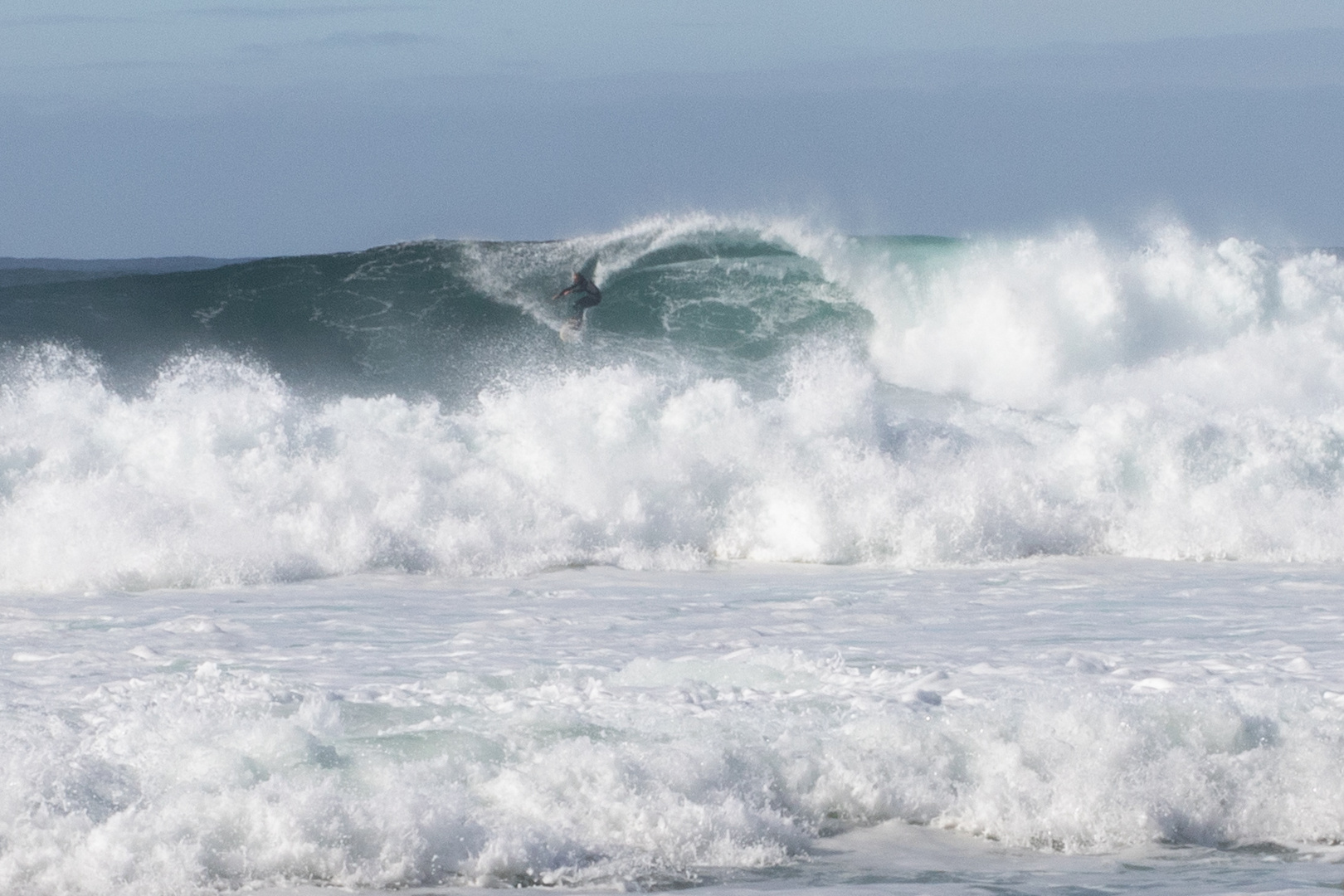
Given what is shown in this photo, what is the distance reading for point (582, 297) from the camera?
18219 mm

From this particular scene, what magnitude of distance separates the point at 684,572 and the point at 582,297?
7.69 meters

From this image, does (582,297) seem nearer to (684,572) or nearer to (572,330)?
(572,330)

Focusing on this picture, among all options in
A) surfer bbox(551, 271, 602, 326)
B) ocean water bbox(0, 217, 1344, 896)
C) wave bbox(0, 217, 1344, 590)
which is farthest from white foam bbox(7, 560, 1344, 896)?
surfer bbox(551, 271, 602, 326)

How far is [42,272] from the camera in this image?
26.2 meters

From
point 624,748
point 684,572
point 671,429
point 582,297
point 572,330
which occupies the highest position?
point 582,297

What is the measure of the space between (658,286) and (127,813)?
14910 mm

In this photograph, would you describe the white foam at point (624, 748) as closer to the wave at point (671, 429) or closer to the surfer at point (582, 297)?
the wave at point (671, 429)

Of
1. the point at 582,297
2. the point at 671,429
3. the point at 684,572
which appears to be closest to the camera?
the point at 684,572

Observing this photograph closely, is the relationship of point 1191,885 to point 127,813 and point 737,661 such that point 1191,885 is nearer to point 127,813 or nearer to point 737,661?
point 737,661

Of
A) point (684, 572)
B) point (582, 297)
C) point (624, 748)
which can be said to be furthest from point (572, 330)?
point (624, 748)

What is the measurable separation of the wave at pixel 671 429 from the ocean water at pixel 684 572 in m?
0.05

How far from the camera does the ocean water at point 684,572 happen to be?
5.31 meters

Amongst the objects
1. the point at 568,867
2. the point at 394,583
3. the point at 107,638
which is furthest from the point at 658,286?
the point at 568,867

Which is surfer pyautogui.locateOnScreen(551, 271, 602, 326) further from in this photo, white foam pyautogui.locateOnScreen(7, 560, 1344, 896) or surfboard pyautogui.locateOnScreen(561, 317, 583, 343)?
white foam pyautogui.locateOnScreen(7, 560, 1344, 896)
